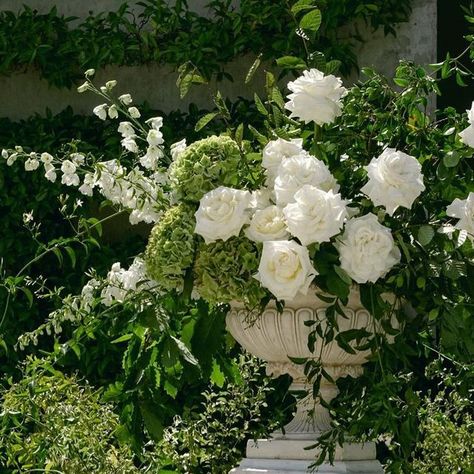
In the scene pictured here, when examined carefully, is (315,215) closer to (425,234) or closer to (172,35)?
(425,234)

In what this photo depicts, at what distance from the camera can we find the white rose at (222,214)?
260 cm

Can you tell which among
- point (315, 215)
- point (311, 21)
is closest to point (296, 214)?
point (315, 215)

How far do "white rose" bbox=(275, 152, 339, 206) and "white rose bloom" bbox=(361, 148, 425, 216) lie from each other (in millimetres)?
104

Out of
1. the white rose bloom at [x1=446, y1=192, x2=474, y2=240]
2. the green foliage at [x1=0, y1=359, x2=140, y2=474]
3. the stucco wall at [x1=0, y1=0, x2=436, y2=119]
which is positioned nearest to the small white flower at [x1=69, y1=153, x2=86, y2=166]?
the green foliage at [x1=0, y1=359, x2=140, y2=474]

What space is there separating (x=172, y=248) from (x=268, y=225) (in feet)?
0.75

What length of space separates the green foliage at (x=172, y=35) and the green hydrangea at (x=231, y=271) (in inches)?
92.6

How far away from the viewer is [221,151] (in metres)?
2.74

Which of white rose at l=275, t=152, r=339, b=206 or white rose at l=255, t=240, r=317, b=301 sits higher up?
white rose at l=275, t=152, r=339, b=206

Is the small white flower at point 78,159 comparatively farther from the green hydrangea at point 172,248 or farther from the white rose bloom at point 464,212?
the white rose bloom at point 464,212

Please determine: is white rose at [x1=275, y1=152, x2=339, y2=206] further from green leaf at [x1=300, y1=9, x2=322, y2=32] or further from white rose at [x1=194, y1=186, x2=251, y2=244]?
green leaf at [x1=300, y1=9, x2=322, y2=32]

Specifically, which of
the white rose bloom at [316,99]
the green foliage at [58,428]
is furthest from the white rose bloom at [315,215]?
the green foliage at [58,428]

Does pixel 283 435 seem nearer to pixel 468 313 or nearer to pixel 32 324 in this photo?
pixel 468 313

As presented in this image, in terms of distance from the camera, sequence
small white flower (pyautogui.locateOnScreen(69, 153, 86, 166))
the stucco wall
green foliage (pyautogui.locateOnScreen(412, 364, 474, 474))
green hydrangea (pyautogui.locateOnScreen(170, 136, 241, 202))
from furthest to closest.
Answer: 1. the stucco wall
2. green foliage (pyautogui.locateOnScreen(412, 364, 474, 474))
3. small white flower (pyautogui.locateOnScreen(69, 153, 86, 166))
4. green hydrangea (pyautogui.locateOnScreen(170, 136, 241, 202))

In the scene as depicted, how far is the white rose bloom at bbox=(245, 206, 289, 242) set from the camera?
2594mm
